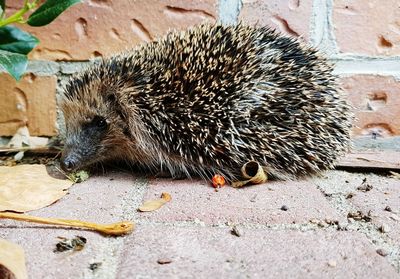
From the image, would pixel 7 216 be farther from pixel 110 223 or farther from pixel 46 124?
pixel 46 124

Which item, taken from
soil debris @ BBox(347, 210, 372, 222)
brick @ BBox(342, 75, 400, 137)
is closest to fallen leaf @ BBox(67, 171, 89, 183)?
soil debris @ BBox(347, 210, 372, 222)

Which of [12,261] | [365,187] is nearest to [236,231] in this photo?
[12,261]

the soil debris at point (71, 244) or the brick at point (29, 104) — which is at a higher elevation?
the soil debris at point (71, 244)

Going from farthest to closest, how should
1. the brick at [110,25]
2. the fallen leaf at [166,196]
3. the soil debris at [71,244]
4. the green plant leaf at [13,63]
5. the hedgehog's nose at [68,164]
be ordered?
the brick at [110,25]
the hedgehog's nose at [68,164]
the fallen leaf at [166,196]
the green plant leaf at [13,63]
the soil debris at [71,244]

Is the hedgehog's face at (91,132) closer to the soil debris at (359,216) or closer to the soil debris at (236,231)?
the soil debris at (236,231)

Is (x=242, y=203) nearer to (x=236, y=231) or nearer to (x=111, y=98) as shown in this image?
(x=236, y=231)

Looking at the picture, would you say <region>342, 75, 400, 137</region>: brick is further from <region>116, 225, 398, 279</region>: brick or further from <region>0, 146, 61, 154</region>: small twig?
<region>0, 146, 61, 154</region>: small twig

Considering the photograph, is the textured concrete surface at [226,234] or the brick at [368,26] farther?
the brick at [368,26]

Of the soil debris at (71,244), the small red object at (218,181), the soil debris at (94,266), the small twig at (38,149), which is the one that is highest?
the soil debris at (94,266)

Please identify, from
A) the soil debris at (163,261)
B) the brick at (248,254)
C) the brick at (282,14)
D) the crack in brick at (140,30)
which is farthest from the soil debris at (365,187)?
the crack in brick at (140,30)
